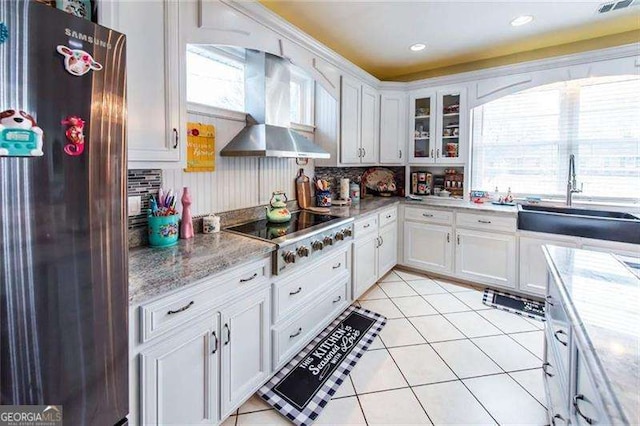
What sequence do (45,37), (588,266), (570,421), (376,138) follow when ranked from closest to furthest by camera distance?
1. (45,37)
2. (570,421)
3. (588,266)
4. (376,138)

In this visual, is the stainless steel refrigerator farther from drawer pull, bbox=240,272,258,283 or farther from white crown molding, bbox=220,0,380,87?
white crown molding, bbox=220,0,380,87

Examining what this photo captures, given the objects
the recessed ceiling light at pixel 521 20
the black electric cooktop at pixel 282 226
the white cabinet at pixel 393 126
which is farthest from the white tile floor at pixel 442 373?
the recessed ceiling light at pixel 521 20

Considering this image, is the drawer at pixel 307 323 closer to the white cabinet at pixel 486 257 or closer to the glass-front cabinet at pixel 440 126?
the white cabinet at pixel 486 257

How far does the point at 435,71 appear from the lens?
12.8ft

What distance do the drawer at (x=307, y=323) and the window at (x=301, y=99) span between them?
1.70m

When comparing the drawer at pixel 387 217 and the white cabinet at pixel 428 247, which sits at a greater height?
the drawer at pixel 387 217

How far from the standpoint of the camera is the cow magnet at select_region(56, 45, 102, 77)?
32.6 inches

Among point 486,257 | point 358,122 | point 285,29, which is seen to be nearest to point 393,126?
point 358,122

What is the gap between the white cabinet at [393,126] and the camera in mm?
3875

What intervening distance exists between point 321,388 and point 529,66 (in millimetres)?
3665

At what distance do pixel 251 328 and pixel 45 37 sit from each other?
1.46m

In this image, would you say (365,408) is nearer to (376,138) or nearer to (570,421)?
(570,421)

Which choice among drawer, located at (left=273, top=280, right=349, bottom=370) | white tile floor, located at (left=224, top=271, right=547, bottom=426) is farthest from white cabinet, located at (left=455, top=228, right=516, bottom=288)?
drawer, located at (left=273, top=280, right=349, bottom=370)

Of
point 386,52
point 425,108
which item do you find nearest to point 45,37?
point 386,52
